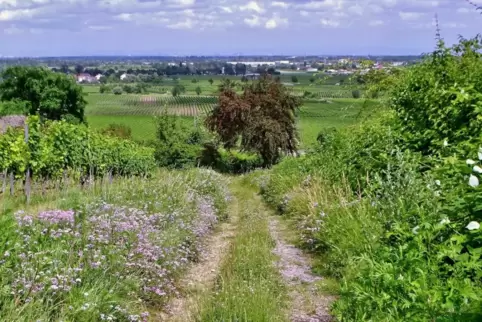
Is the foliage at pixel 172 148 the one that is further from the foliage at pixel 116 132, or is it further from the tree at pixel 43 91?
the tree at pixel 43 91

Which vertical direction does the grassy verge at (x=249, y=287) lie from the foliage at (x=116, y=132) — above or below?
above

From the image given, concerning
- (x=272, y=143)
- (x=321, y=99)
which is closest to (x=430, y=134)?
(x=272, y=143)

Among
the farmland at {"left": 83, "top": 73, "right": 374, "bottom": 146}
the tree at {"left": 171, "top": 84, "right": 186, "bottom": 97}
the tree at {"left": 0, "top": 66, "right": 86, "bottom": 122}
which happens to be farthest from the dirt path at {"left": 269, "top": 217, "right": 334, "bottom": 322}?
the tree at {"left": 171, "top": 84, "right": 186, "bottom": 97}

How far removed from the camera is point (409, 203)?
A: 5289 mm

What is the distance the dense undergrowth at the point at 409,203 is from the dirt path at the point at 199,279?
153 cm

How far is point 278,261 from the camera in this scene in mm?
7301

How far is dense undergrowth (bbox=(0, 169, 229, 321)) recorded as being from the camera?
14.5 ft

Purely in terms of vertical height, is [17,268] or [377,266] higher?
[377,266]

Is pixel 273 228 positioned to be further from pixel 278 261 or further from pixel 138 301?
pixel 138 301

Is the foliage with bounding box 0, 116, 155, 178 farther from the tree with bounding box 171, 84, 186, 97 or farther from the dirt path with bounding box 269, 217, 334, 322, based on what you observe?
the tree with bounding box 171, 84, 186, 97

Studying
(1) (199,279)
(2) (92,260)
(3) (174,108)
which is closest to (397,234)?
(2) (92,260)

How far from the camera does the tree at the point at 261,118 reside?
29609 millimetres

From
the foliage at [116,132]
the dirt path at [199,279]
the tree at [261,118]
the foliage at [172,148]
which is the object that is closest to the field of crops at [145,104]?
the foliage at [116,132]

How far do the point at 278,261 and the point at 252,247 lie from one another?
47cm
